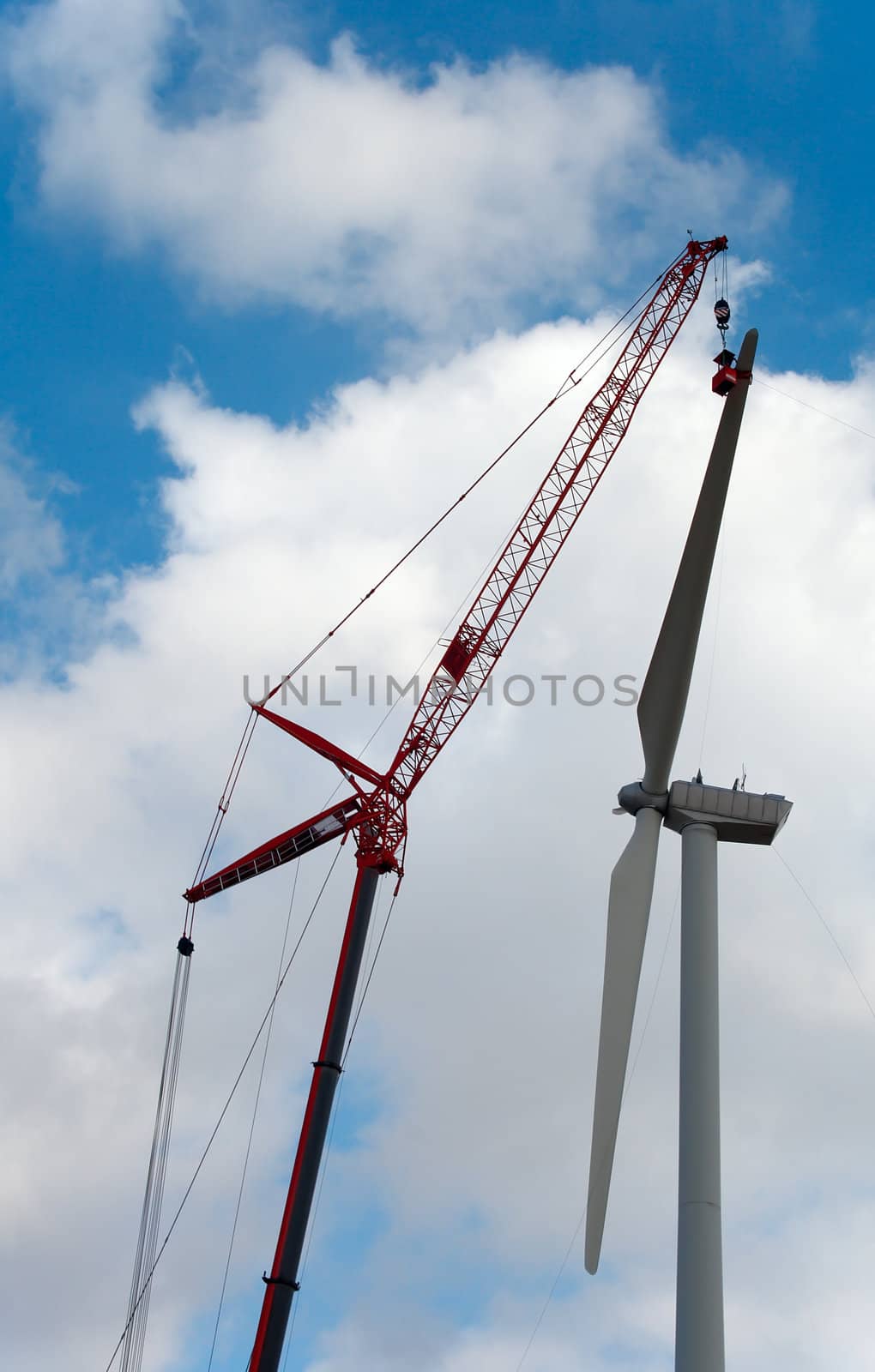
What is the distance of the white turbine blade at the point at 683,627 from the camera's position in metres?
26.6

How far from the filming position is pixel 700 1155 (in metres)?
23.4

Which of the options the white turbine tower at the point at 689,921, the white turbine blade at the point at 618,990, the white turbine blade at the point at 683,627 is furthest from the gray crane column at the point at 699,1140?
the white turbine blade at the point at 683,627

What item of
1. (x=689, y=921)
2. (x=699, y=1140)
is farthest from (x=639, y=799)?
(x=699, y=1140)

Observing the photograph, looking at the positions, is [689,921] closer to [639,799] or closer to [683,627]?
[639,799]

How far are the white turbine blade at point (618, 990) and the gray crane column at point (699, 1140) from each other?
3.75 feet

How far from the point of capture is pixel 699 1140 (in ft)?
77.1

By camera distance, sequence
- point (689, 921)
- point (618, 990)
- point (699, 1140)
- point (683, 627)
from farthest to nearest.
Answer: point (683, 627) < point (618, 990) < point (689, 921) < point (699, 1140)

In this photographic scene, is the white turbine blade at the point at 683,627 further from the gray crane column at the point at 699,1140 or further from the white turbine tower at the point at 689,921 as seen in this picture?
the gray crane column at the point at 699,1140

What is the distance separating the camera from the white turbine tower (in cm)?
2270

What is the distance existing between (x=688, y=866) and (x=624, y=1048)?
375 centimetres

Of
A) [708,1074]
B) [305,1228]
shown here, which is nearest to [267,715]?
[305,1228]

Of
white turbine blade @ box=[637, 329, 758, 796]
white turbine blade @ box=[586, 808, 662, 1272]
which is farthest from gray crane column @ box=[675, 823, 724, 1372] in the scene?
white turbine blade @ box=[637, 329, 758, 796]

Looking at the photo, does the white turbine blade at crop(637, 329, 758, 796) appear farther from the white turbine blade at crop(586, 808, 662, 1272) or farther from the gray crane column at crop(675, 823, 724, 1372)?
the gray crane column at crop(675, 823, 724, 1372)

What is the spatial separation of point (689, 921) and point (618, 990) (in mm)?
2015
